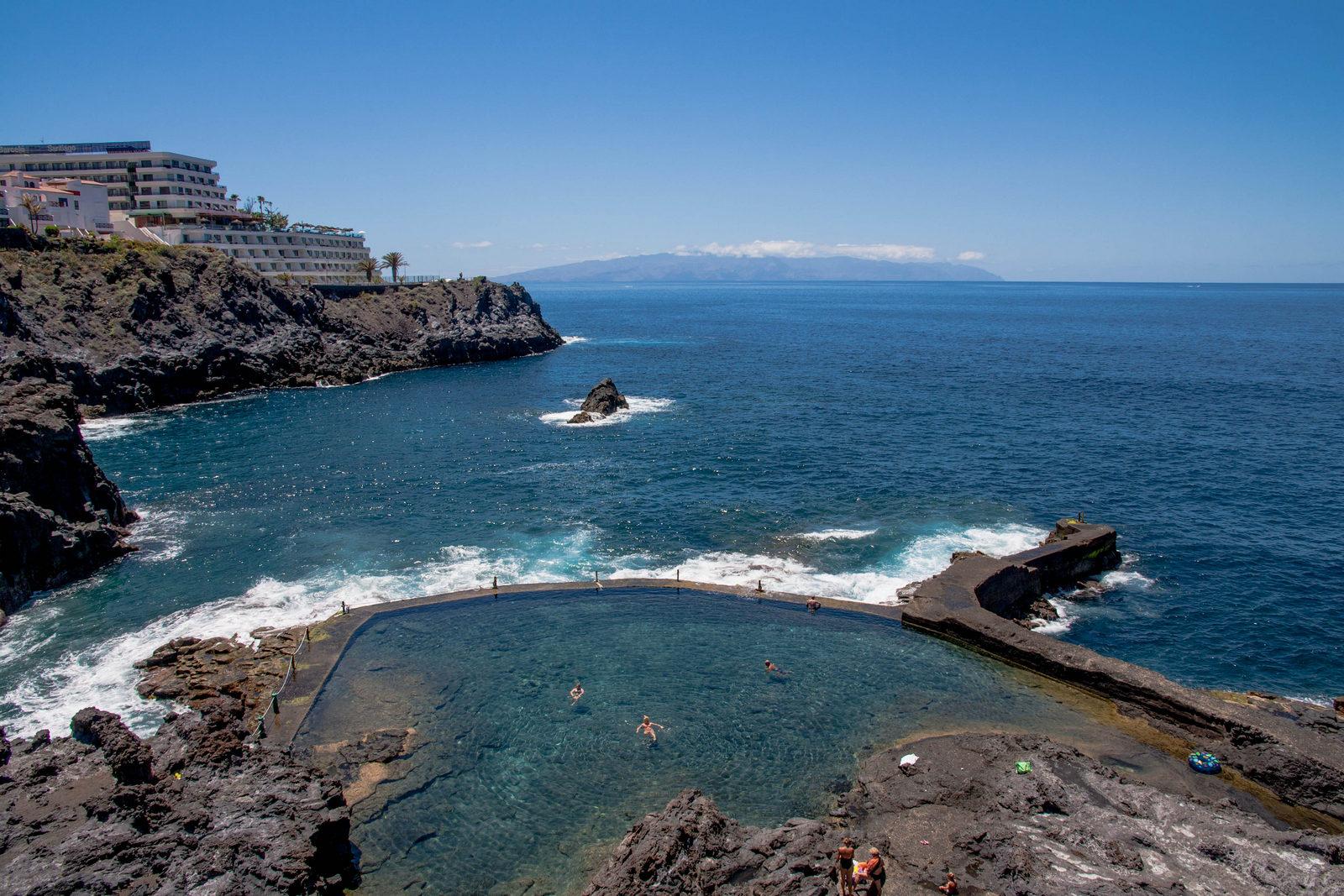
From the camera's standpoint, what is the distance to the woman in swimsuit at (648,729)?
28375 millimetres

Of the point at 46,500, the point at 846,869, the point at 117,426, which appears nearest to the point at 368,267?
the point at 117,426

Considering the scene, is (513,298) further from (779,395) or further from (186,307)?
(779,395)

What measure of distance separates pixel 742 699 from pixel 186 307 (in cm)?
9590

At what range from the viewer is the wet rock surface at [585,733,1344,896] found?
63.9 feet

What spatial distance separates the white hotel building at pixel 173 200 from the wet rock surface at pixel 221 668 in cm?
11408

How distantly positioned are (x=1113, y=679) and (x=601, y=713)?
2039 cm

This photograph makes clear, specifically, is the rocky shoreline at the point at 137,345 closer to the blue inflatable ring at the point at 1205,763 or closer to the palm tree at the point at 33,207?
the palm tree at the point at 33,207

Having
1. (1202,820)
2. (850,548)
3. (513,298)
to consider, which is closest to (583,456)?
(850,548)

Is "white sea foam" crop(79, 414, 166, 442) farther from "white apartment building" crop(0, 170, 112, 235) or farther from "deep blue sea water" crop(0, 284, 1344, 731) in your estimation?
"white apartment building" crop(0, 170, 112, 235)

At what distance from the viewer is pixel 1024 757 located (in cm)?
2572

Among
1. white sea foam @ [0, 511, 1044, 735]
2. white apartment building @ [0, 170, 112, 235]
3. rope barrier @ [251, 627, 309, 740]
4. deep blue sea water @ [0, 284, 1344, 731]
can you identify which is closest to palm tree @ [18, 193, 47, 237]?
white apartment building @ [0, 170, 112, 235]

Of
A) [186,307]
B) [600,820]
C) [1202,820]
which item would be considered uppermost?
[186,307]

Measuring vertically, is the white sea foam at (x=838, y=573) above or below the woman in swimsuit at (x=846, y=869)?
below

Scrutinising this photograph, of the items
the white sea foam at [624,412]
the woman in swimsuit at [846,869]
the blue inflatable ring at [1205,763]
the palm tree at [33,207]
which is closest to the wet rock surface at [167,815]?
the woman in swimsuit at [846,869]
